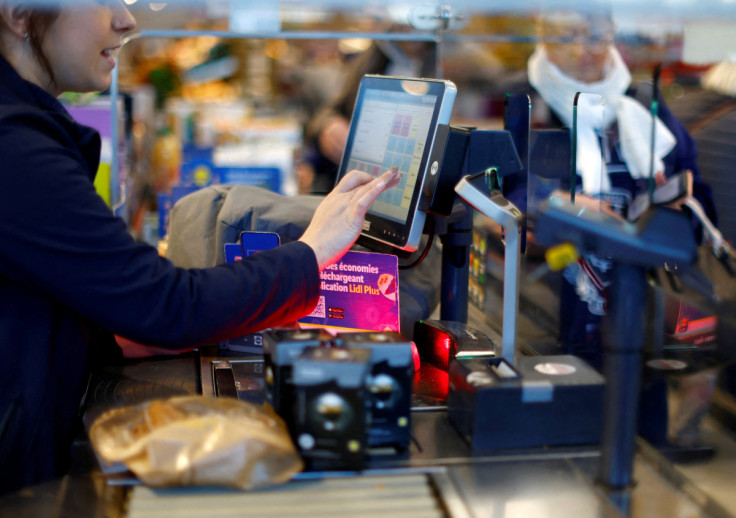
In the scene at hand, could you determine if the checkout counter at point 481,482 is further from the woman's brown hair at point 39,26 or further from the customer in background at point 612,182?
the woman's brown hair at point 39,26

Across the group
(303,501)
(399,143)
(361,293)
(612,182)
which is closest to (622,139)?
(612,182)

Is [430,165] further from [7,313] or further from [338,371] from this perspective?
[7,313]

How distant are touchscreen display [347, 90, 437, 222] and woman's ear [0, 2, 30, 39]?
0.77 metres

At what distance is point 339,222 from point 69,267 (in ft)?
1.68

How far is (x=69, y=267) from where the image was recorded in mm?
1290

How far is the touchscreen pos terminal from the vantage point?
5.41 ft

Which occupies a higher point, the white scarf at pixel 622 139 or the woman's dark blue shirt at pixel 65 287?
the white scarf at pixel 622 139

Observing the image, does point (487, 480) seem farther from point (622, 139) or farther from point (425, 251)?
point (622, 139)

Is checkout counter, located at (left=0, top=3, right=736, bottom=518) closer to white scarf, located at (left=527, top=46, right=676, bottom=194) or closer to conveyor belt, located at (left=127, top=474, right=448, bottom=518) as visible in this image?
conveyor belt, located at (left=127, top=474, right=448, bottom=518)

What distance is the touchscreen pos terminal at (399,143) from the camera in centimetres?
165

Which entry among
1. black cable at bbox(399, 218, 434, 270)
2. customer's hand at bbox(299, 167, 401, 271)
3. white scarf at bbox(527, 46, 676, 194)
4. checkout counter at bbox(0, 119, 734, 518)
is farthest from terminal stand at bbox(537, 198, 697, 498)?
black cable at bbox(399, 218, 434, 270)

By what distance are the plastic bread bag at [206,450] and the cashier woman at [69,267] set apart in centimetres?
24

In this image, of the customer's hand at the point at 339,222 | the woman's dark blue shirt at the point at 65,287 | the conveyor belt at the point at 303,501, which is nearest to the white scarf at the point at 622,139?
the customer's hand at the point at 339,222

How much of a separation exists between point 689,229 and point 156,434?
0.78 metres
